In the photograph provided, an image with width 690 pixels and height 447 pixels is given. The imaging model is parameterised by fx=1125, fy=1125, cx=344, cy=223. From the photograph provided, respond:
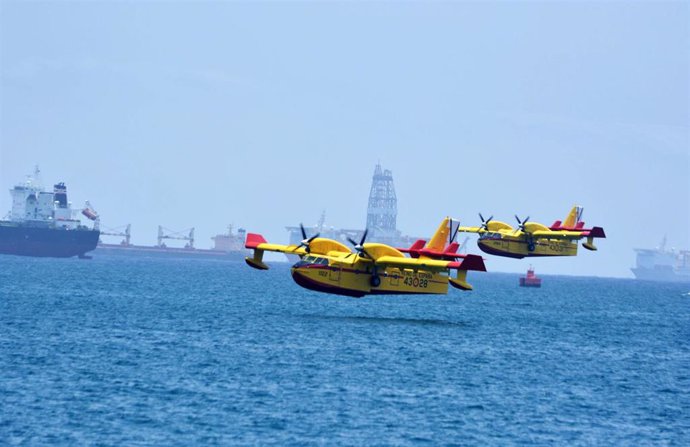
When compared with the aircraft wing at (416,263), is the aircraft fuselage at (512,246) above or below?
above

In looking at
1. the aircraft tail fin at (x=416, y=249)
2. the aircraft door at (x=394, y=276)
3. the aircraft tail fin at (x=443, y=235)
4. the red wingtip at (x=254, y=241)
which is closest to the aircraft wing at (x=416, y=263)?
the aircraft door at (x=394, y=276)

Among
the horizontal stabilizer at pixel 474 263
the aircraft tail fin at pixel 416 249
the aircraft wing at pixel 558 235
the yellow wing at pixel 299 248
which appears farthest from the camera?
the aircraft wing at pixel 558 235

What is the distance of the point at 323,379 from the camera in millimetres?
50906

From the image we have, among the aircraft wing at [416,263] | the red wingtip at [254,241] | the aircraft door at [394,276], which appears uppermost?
the red wingtip at [254,241]

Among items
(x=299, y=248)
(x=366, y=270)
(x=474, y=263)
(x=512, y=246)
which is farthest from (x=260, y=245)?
(x=512, y=246)

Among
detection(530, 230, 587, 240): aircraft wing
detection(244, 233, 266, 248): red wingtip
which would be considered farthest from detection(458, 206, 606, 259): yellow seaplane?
detection(244, 233, 266, 248): red wingtip

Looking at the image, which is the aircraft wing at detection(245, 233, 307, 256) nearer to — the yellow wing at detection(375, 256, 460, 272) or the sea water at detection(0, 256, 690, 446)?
the sea water at detection(0, 256, 690, 446)

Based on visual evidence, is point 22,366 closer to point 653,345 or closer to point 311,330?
point 311,330

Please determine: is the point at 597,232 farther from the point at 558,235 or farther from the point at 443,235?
the point at 443,235

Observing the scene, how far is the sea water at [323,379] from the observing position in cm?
4016

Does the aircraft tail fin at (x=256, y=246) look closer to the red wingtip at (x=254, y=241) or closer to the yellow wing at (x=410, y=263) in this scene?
the red wingtip at (x=254, y=241)

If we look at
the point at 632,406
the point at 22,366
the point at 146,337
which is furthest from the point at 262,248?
the point at 632,406

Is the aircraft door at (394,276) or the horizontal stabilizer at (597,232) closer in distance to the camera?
the aircraft door at (394,276)

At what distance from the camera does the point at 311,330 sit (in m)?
71.8
